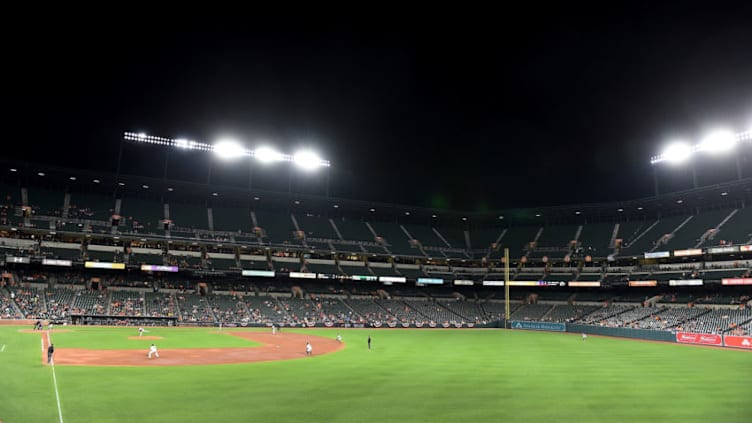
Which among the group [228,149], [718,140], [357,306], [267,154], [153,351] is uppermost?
[267,154]

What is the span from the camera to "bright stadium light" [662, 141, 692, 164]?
54844 mm

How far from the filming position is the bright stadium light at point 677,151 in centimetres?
5484

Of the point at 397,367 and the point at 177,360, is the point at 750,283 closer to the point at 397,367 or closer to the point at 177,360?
the point at 397,367

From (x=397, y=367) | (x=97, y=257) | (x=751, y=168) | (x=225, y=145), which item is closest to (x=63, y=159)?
(x=97, y=257)

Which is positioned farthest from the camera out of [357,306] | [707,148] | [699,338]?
[357,306]

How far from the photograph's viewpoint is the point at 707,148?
55.1 metres

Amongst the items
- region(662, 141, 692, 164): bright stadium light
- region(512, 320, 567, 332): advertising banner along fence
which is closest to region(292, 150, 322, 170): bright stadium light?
region(512, 320, 567, 332): advertising banner along fence

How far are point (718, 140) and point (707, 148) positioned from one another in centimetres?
307

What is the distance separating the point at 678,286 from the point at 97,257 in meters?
75.9

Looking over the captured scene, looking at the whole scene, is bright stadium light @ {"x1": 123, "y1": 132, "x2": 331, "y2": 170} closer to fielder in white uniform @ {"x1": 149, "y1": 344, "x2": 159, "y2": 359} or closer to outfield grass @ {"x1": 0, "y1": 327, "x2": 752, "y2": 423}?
outfield grass @ {"x1": 0, "y1": 327, "x2": 752, "y2": 423}

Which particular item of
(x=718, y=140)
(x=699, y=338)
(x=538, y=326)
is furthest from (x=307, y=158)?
(x=718, y=140)

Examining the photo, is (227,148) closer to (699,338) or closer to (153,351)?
(153,351)

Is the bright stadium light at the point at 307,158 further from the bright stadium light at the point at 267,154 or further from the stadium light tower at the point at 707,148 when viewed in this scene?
the stadium light tower at the point at 707,148

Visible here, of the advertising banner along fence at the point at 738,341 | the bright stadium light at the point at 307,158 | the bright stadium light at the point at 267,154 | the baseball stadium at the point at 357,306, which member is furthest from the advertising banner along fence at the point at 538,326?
the bright stadium light at the point at 267,154
